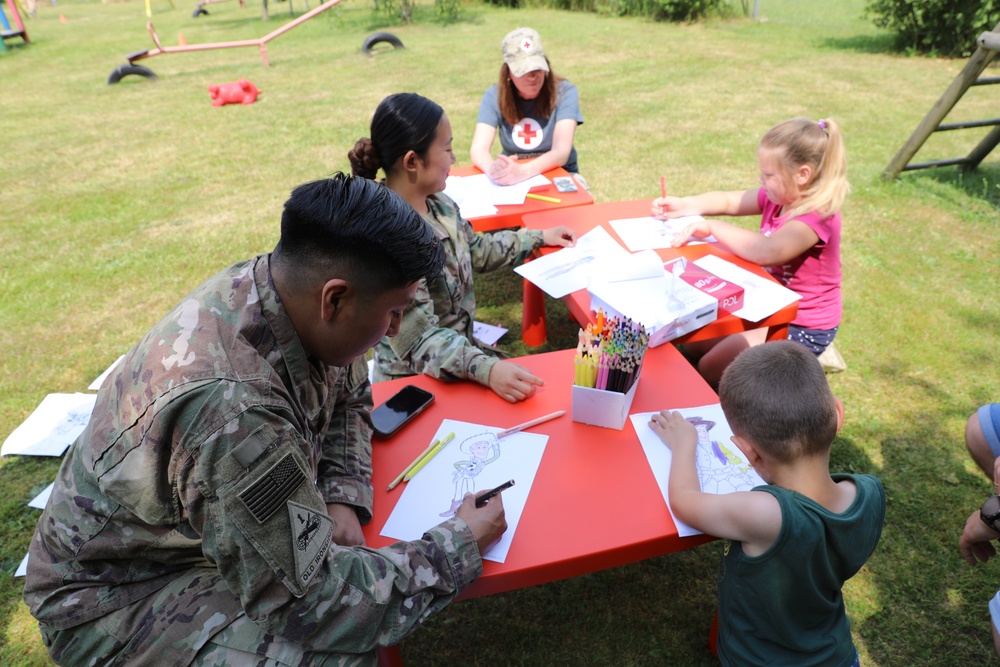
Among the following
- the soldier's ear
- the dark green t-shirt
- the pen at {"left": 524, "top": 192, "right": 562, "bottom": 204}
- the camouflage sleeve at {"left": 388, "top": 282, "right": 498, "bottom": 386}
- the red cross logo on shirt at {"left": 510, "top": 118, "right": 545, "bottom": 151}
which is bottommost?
the dark green t-shirt

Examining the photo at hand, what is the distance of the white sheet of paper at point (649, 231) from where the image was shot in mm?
2596

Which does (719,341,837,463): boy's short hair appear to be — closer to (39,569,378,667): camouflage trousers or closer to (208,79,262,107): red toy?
(39,569,378,667): camouflage trousers

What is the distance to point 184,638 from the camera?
3.96 ft

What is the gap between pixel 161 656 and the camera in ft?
3.96

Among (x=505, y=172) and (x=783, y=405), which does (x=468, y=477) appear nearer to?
(x=783, y=405)

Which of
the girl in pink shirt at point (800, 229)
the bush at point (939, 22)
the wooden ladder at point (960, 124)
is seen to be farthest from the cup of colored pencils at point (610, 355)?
the bush at point (939, 22)

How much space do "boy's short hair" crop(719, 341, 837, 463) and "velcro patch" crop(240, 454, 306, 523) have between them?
100cm

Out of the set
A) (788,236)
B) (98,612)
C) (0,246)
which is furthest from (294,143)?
(98,612)

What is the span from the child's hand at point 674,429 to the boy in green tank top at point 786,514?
1cm

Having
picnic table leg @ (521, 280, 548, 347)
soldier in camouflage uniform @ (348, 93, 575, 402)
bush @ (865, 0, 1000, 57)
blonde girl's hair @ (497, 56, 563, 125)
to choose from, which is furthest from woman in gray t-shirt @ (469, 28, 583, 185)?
bush @ (865, 0, 1000, 57)

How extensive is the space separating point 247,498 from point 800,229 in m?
2.27

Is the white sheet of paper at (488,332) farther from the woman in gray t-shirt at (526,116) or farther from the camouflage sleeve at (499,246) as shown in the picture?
the woman in gray t-shirt at (526,116)

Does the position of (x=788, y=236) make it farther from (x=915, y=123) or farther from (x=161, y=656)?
(x=915, y=123)

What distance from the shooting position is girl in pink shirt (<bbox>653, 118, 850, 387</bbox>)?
2416mm
